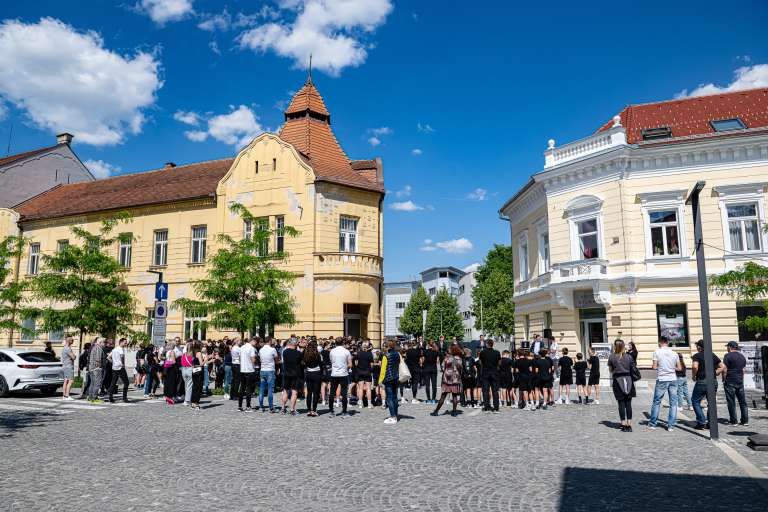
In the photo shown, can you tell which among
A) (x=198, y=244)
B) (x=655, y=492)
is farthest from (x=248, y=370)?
(x=198, y=244)

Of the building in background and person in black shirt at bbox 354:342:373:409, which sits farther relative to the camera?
the building in background

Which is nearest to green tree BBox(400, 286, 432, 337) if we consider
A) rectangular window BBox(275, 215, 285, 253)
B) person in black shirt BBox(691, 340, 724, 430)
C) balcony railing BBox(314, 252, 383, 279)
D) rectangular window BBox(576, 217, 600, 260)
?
balcony railing BBox(314, 252, 383, 279)

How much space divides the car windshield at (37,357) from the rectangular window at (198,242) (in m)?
11.4

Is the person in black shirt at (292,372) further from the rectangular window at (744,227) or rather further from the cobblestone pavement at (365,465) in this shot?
the rectangular window at (744,227)

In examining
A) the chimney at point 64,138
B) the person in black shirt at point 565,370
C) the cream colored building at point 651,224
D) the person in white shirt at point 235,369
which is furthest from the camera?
the chimney at point 64,138

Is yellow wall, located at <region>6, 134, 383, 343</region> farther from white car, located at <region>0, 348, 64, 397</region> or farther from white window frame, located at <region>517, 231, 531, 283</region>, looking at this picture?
white car, located at <region>0, 348, 64, 397</region>

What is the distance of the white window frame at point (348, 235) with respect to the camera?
27.2 metres

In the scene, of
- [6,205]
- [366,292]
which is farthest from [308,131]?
[6,205]

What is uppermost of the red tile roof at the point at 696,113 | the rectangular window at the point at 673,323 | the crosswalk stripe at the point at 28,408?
the red tile roof at the point at 696,113

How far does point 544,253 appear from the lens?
26.7 meters

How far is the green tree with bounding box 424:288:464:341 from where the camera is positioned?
235 ft

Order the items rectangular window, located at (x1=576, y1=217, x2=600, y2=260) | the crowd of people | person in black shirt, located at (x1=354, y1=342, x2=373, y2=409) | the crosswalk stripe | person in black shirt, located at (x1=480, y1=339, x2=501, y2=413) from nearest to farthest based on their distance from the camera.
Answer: the crowd of people, the crosswalk stripe, person in black shirt, located at (x1=480, y1=339, x2=501, y2=413), person in black shirt, located at (x1=354, y1=342, x2=373, y2=409), rectangular window, located at (x1=576, y1=217, x2=600, y2=260)

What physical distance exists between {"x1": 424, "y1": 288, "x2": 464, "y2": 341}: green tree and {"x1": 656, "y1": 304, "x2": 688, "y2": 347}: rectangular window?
49845 millimetres

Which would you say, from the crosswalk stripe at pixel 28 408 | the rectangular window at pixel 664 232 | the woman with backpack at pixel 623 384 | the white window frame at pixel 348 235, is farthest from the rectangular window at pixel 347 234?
the woman with backpack at pixel 623 384
